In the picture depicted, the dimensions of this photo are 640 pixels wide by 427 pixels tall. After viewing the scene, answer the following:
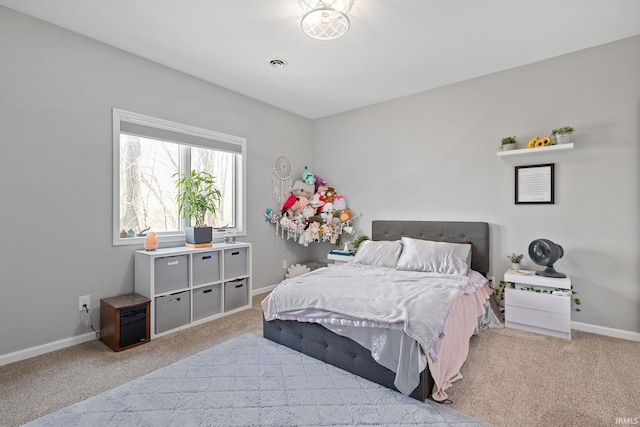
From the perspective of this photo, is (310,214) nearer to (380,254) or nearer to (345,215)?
(345,215)

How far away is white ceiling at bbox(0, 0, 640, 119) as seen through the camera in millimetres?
2285

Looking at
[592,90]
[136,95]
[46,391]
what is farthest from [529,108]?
[46,391]

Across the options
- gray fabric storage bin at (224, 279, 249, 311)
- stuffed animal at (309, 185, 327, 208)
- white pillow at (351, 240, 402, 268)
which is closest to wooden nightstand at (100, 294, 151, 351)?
gray fabric storage bin at (224, 279, 249, 311)

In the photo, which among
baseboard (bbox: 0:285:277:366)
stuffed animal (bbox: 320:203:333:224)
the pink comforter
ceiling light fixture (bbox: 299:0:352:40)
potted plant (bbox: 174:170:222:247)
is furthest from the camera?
A: stuffed animal (bbox: 320:203:333:224)

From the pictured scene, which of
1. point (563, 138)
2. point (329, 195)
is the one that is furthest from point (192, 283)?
point (563, 138)

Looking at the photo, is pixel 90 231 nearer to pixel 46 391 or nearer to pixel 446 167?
pixel 46 391

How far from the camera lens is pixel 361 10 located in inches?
91.0

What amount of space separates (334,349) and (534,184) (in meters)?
2.62

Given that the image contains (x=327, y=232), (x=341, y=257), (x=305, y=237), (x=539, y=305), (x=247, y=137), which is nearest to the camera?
(x=539, y=305)

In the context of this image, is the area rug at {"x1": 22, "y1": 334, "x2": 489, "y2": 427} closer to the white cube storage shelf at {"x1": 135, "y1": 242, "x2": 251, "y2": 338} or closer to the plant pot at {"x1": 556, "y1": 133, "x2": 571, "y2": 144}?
the white cube storage shelf at {"x1": 135, "y1": 242, "x2": 251, "y2": 338}

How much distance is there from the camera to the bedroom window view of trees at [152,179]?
3.08 metres

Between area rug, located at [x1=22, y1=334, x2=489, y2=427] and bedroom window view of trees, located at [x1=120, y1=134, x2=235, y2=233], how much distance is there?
164 centimetres

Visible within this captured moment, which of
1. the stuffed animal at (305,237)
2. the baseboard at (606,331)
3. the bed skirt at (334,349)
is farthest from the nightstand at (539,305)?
the stuffed animal at (305,237)

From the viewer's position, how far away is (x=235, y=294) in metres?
3.55
